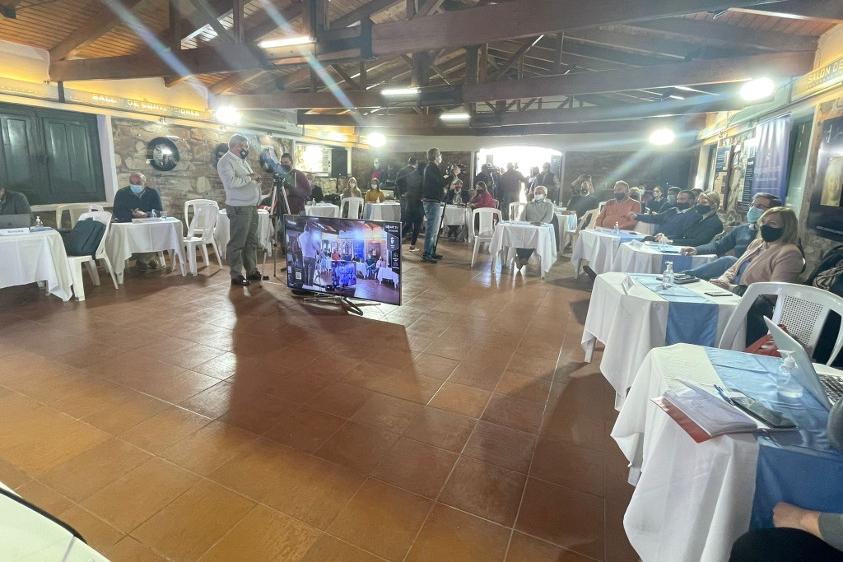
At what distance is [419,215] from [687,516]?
667 centimetres

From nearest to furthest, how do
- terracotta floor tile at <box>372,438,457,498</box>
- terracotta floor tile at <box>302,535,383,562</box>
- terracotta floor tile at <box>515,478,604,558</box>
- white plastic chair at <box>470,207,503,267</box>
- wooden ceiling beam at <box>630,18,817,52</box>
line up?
terracotta floor tile at <box>302,535,383,562</box> < terracotta floor tile at <box>515,478,604,558</box> < terracotta floor tile at <box>372,438,457,498</box> < wooden ceiling beam at <box>630,18,817,52</box> < white plastic chair at <box>470,207,503,267</box>

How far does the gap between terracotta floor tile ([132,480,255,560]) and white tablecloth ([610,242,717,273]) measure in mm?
3711

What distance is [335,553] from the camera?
1492 mm

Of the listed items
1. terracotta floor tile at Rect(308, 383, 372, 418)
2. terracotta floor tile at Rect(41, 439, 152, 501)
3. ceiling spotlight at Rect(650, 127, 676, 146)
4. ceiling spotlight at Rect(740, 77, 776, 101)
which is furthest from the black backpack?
ceiling spotlight at Rect(650, 127, 676, 146)

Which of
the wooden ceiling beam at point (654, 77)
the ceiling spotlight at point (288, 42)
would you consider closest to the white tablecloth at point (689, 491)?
the ceiling spotlight at point (288, 42)

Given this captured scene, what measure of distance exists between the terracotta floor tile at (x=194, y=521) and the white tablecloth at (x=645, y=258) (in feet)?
12.2

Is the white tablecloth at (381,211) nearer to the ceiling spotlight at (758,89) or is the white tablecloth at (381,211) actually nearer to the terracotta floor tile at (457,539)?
the ceiling spotlight at (758,89)

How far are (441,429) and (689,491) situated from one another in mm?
1282

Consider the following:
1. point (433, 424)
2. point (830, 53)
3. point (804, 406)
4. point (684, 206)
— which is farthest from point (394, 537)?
point (684, 206)

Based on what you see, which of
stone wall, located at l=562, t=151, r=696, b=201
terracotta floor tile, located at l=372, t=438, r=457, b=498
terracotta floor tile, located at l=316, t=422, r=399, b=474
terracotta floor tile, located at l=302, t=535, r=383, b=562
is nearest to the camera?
terracotta floor tile, located at l=302, t=535, r=383, b=562

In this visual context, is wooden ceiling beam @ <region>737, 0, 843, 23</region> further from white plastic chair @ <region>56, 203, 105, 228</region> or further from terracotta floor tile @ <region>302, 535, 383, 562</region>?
white plastic chair @ <region>56, 203, 105, 228</region>

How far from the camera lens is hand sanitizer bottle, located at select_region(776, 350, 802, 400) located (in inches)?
50.8

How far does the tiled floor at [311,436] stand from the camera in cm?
159

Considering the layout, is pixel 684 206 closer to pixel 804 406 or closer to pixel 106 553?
pixel 804 406
